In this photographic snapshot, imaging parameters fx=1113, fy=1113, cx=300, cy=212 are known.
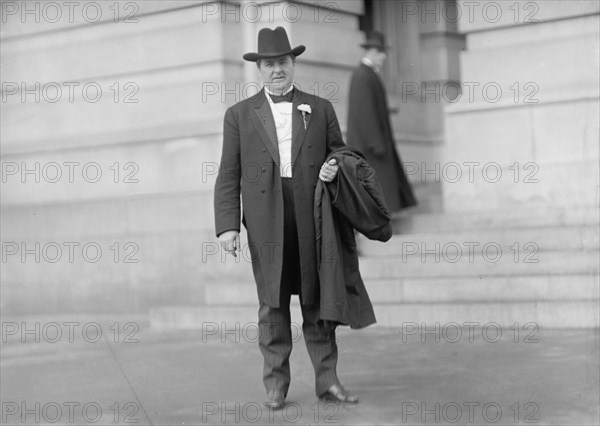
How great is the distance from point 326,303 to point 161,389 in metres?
1.54

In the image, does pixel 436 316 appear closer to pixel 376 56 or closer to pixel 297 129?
pixel 297 129

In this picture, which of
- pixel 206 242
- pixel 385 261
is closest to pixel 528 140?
pixel 385 261

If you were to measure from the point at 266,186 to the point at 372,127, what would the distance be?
5.19 m

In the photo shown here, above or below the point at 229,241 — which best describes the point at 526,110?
above

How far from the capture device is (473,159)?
11156 millimetres

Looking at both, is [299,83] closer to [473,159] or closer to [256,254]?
[473,159]

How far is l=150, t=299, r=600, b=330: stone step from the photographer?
8.88 m

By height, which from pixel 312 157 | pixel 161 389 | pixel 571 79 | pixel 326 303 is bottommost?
pixel 161 389

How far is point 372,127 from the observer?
38.1 ft
